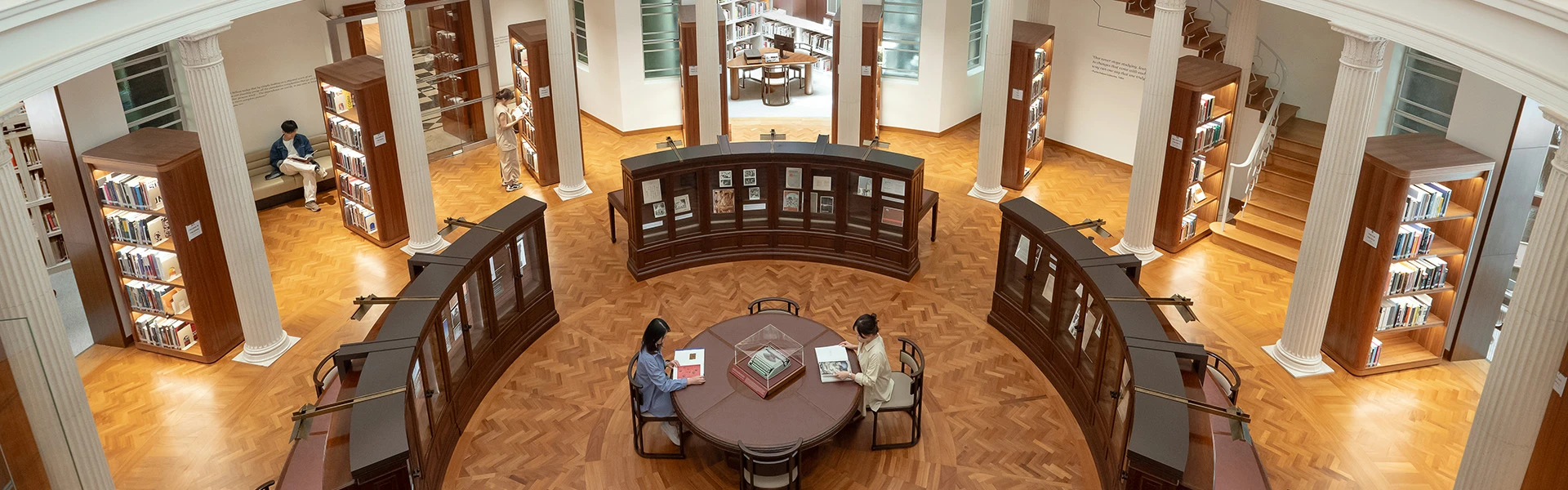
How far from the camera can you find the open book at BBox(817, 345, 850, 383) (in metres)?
7.85

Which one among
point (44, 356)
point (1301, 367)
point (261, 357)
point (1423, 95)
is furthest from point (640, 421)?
point (1423, 95)

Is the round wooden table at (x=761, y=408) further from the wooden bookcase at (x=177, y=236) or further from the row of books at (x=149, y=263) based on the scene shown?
the row of books at (x=149, y=263)

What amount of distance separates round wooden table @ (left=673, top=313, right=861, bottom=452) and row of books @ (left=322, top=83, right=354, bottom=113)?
235 inches

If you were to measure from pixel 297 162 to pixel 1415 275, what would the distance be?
12.7 m

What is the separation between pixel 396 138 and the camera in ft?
35.7

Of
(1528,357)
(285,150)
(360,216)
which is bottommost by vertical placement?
(360,216)

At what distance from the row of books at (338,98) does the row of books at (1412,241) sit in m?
10.9

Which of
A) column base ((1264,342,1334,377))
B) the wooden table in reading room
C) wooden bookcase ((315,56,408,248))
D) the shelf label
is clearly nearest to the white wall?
wooden bookcase ((315,56,408,248))

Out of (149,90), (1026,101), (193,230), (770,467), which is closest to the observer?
(770,467)

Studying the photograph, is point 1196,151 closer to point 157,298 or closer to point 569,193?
point 569,193

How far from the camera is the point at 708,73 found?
44.1 ft

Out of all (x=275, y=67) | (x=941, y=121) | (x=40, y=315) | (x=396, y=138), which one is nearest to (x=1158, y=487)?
(x=40, y=315)

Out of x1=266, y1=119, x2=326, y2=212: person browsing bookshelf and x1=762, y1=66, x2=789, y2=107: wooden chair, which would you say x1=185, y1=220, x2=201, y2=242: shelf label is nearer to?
x1=266, y1=119, x2=326, y2=212: person browsing bookshelf

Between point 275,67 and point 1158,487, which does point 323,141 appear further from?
point 1158,487
